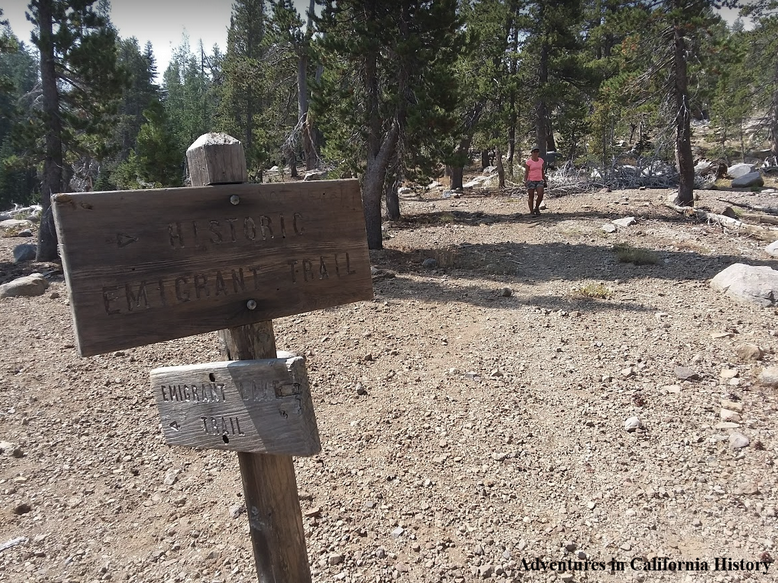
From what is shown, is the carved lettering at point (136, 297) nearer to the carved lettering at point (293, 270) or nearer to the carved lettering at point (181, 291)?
the carved lettering at point (181, 291)

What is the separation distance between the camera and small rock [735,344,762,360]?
16.7 ft

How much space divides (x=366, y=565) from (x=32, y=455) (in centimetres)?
335

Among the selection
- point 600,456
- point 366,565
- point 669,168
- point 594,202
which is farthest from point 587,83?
point 366,565

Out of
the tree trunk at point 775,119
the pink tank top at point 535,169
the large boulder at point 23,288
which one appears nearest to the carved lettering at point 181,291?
the large boulder at point 23,288

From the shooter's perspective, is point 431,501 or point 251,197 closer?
point 251,197

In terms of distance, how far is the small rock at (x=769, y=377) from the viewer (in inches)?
Answer: 181

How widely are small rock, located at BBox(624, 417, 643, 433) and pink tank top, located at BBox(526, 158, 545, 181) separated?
1015 centimetres

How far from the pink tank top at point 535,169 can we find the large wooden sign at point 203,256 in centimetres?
1221

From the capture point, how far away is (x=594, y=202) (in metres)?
16.7

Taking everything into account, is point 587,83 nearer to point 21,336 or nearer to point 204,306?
point 21,336

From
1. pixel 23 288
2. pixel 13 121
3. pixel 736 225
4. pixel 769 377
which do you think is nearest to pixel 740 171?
pixel 736 225

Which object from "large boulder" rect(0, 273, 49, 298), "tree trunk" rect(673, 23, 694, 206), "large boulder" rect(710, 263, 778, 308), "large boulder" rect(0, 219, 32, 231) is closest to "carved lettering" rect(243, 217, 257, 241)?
"large boulder" rect(710, 263, 778, 308)

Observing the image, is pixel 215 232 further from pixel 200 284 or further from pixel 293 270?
pixel 293 270

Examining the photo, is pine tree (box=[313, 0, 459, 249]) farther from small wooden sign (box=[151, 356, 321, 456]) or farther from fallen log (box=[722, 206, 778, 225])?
small wooden sign (box=[151, 356, 321, 456])
